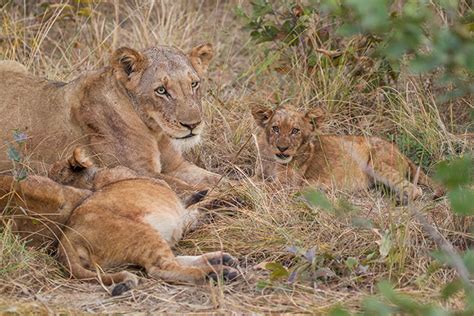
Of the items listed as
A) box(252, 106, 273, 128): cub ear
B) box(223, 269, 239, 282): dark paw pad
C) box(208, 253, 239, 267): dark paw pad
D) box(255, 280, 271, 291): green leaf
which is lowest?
box(252, 106, 273, 128): cub ear

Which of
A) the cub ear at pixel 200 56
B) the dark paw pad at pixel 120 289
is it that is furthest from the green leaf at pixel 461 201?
the cub ear at pixel 200 56

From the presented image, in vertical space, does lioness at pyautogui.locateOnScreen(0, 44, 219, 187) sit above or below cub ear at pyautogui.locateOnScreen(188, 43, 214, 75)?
below

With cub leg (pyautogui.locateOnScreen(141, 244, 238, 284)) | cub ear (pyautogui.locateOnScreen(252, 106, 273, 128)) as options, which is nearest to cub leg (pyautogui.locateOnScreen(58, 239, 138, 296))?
cub leg (pyautogui.locateOnScreen(141, 244, 238, 284))

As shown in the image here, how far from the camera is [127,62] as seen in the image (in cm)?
651

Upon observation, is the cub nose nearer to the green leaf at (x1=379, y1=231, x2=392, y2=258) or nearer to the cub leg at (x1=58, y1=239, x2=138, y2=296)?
the cub leg at (x1=58, y1=239, x2=138, y2=296)

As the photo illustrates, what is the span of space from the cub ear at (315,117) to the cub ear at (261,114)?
24cm

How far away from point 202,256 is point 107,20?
506cm

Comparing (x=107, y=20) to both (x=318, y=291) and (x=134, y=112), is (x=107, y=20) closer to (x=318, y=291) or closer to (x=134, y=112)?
(x=134, y=112)

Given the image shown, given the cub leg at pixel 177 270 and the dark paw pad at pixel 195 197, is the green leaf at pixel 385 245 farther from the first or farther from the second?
the dark paw pad at pixel 195 197

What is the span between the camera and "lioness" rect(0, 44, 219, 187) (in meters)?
6.42

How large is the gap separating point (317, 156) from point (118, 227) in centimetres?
225

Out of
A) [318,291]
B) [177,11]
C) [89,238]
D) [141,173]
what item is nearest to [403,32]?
[318,291]

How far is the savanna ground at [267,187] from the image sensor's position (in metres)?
4.70

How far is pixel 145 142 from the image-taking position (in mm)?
6559
